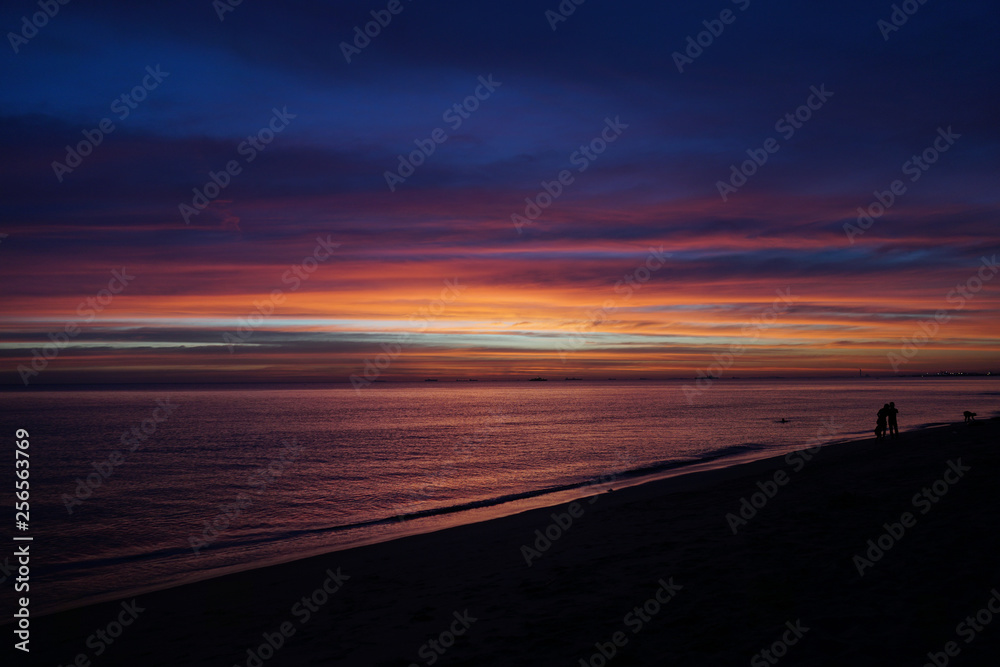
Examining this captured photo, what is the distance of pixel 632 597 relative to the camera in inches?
361

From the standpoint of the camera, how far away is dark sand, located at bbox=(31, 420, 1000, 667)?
24.1 ft

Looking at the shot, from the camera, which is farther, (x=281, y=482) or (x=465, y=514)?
(x=281, y=482)

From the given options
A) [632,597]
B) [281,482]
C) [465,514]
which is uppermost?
[281,482]

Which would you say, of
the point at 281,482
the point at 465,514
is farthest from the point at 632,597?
the point at 281,482

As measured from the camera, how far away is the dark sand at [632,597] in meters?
7.36

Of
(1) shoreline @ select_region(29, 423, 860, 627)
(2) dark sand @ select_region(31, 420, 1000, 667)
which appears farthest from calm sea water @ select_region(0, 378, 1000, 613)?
(2) dark sand @ select_region(31, 420, 1000, 667)

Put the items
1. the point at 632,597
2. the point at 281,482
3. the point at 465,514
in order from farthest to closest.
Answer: the point at 281,482
the point at 465,514
the point at 632,597

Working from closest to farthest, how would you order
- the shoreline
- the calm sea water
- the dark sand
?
the dark sand < the shoreline < the calm sea water

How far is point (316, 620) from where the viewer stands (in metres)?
9.73

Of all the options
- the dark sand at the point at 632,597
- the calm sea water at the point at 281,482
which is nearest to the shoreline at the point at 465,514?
the calm sea water at the point at 281,482

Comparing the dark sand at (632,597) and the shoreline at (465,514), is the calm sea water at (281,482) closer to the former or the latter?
the shoreline at (465,514)

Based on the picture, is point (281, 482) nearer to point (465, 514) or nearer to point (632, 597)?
point (465, 514)

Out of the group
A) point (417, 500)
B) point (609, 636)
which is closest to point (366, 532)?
point (417, 500)

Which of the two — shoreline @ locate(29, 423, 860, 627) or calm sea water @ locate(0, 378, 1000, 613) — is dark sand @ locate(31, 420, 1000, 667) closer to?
shoreline @ locate(29, 423, 860, 627)
